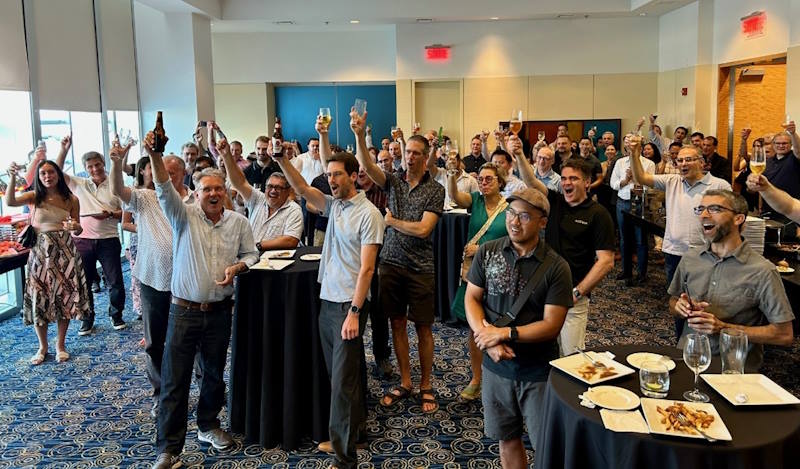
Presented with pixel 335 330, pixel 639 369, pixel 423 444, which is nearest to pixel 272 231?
pixel 335 330

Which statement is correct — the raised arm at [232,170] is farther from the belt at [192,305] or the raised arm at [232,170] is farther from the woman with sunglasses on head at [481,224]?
the woman with sunglasses on head at [481,224]

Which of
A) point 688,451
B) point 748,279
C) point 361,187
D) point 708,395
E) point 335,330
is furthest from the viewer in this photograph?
point 361,187

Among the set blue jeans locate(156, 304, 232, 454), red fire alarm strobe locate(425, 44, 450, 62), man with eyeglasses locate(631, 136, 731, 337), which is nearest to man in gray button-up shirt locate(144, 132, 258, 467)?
blue jeans locate(156, 304, 232, 454)

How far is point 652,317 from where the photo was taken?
620 cm

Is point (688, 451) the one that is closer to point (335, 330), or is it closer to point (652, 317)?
point (335, 330)

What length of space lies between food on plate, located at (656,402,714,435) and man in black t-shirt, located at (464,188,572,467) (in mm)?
636

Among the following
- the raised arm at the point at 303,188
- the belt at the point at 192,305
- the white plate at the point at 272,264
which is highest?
the raised arm at the point at 303,188

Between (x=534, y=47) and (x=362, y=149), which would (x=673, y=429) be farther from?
(x=534, y=47)

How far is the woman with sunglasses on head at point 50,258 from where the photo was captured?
5.06 meters

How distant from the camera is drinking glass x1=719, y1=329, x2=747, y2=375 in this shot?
233cm

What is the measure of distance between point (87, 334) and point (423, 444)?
3.78 meters

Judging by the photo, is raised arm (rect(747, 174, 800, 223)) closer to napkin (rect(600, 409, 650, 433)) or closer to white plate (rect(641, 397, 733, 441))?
white plate (rect(641, 397, 733, 441))

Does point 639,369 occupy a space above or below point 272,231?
below

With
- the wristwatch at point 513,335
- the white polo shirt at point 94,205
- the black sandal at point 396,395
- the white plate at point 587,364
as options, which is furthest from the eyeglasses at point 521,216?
the white polo shirt at point 94,205
